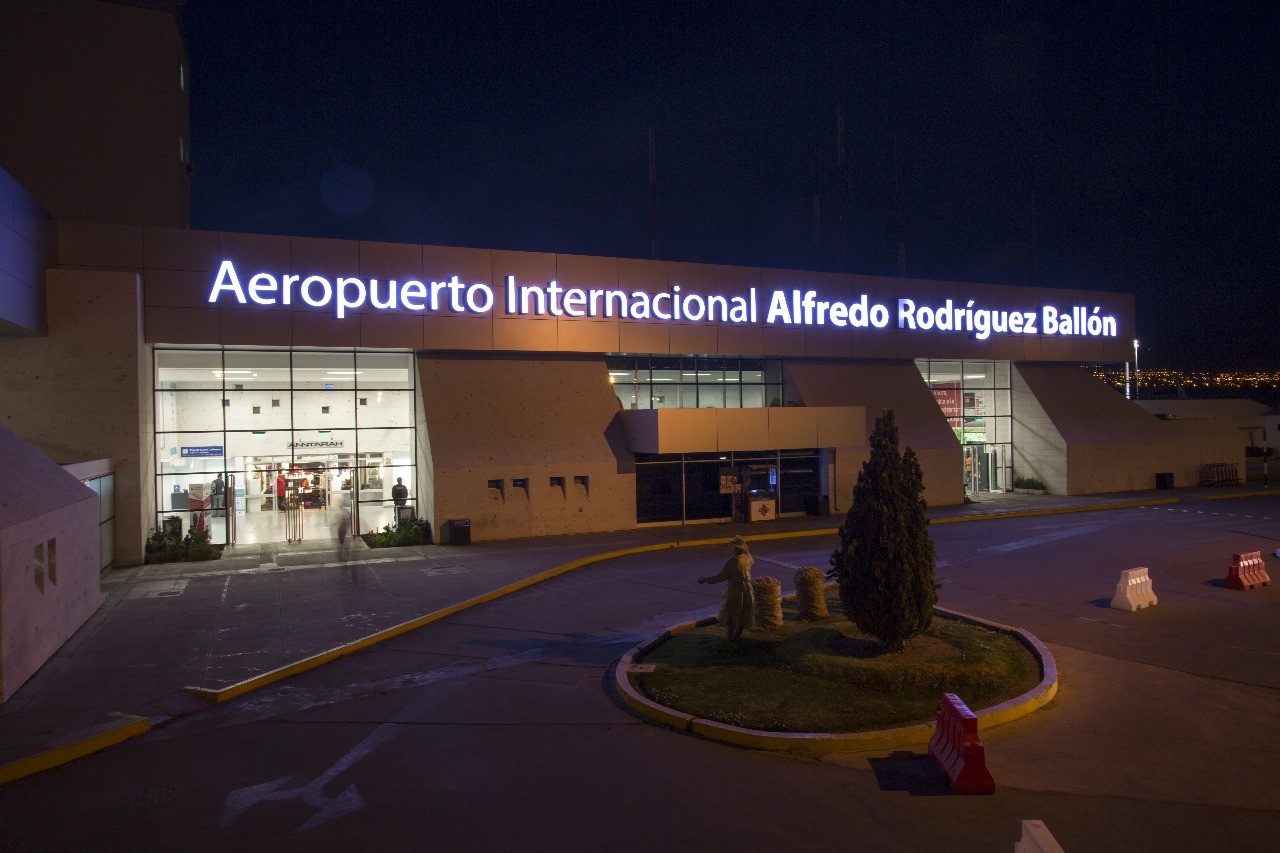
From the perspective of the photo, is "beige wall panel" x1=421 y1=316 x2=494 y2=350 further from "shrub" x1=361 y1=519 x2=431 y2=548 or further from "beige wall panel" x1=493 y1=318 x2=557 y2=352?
"shrub" x1=361 y1=519 x2=431 y2=548

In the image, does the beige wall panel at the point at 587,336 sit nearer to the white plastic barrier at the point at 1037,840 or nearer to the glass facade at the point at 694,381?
the glass facade at the point at 694,381

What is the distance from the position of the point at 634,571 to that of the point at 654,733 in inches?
378

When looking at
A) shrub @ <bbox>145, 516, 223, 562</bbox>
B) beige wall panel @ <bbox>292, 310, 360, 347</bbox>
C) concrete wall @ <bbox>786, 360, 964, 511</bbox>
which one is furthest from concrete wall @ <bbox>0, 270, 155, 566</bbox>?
concrete wall @ <bbox>786, 360, 964, 511</bbox>

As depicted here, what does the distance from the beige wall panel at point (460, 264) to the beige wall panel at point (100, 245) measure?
7.01m

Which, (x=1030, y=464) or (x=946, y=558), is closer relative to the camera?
(x=946, y=558)

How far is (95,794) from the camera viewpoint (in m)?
7.02

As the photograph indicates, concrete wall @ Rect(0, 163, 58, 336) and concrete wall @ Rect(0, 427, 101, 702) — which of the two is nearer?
concrete wall @ Rect(0, 427, 101, 702)

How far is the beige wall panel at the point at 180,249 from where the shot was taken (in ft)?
65.7

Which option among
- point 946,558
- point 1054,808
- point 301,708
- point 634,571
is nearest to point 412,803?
point 301,708

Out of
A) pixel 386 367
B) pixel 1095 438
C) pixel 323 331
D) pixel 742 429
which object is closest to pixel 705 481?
pixel 742 429

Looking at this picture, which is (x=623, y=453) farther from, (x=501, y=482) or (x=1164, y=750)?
(x=1164, y=750)

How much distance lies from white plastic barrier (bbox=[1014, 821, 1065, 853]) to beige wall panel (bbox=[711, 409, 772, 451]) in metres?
19.1

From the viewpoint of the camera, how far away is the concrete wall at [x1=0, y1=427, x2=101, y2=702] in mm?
9523

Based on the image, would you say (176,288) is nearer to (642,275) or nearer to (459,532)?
(459,532)
